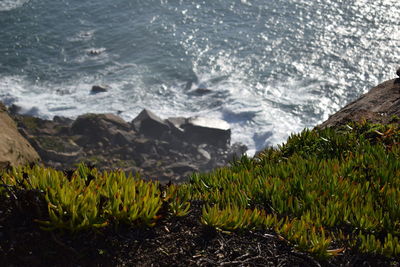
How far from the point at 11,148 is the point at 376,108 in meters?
7.48

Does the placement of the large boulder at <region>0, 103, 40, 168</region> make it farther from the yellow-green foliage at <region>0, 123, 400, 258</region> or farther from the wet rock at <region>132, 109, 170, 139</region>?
the wet rock at <region>132, 109, 170, 139</region>

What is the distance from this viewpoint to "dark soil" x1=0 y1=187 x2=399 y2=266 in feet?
15.5

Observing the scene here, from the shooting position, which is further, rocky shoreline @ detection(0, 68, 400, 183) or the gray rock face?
the gray rock face

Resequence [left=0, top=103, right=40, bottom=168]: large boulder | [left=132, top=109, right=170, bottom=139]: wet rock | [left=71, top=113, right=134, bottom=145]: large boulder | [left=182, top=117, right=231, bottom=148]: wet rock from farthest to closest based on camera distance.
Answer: [left=182, top=117, right=231, bottom=148]: wet rock
[left=132, top=109, right=170, bottom=139]: wet rock
[left=71, top=113, right=134, bottom=145]: large boulder
[left=0, top=103, right=40, bottom=168]: large boulder

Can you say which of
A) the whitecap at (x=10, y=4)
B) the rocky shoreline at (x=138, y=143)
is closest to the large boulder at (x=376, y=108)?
the rocky shoreline at (x=138, y=143)

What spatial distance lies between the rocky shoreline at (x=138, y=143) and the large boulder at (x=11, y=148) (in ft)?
39.0

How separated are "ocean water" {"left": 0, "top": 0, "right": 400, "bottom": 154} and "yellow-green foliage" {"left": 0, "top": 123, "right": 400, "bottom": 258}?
24.3 metres

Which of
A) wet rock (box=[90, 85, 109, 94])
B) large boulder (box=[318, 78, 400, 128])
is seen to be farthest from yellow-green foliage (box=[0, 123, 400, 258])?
wet rock (box=[90, 85, 109, 94])

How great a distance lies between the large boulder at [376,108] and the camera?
984 cm

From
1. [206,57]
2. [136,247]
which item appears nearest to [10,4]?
[206,57]

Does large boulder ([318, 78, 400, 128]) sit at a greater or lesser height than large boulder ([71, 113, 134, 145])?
greater

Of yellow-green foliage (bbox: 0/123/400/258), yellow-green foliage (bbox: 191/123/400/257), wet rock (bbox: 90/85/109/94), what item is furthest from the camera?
wet rock (bbox: 90/85/109/94)

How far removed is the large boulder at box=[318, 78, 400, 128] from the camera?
9.84 metres

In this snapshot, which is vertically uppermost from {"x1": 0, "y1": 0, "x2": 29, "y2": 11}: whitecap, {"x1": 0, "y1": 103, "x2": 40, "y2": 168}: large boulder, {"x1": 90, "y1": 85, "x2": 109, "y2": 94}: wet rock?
{"x1": 0, "y1": 103, "x2": 40, "y2": 168}: large boulder
